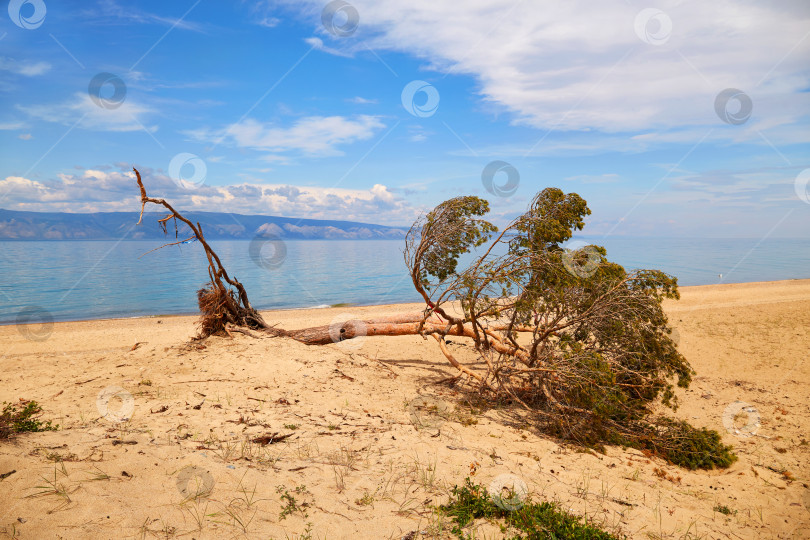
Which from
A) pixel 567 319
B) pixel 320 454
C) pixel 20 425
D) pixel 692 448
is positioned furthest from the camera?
pixel 567 319

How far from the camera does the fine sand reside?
4281mm

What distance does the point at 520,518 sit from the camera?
14.9ft

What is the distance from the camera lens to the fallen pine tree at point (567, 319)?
7.48 metres

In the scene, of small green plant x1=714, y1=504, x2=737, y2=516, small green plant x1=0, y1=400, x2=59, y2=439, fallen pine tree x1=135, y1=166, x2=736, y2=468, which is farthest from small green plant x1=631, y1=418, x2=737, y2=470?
small green plant x1=0, y1=400, x2=59, y2=439

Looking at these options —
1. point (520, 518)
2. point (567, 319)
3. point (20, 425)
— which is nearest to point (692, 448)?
point (567, 319)

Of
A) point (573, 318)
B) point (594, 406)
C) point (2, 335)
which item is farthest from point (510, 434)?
point (2, 335)

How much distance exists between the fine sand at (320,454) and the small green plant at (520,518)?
7.0 inches

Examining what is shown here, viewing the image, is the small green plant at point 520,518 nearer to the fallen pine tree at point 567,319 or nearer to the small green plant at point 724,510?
the small green plant at point 724,510

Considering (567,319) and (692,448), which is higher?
(567,319)

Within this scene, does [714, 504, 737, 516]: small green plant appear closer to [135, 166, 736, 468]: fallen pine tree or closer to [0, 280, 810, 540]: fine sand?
[0, 280, 810, 540]: fine sand

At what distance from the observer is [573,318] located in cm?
842

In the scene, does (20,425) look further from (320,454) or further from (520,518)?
(520,518)

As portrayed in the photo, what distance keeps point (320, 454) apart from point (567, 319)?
561 centimetres

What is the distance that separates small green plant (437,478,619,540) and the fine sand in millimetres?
179
